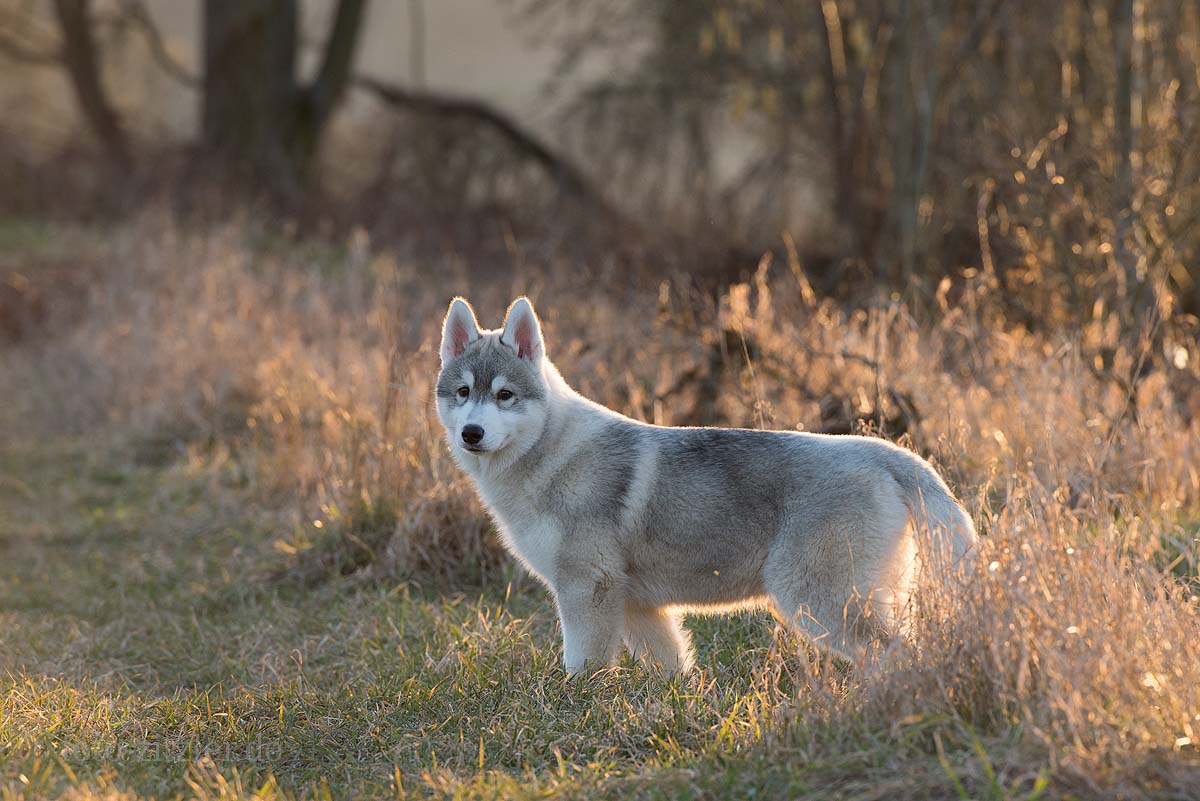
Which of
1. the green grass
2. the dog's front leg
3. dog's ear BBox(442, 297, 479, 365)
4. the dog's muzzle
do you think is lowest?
the green grass

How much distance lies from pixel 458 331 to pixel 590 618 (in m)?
1.49

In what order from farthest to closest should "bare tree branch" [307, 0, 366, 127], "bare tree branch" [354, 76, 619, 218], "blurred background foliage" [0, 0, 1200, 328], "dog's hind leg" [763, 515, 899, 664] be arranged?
1. "bare tree branch" [307, 0, 366, 127]
2. "bare tree branch" [354, 76, 619, 218]
3. "blurred background foliage" [0, 0, 1200, 328]
4. "dog's hind leg" [763, 515, 899, 664]

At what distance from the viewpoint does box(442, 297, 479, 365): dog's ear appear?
584cm

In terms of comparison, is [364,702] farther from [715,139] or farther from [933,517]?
[715,139]

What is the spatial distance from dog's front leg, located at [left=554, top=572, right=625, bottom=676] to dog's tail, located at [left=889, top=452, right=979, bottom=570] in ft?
4.03

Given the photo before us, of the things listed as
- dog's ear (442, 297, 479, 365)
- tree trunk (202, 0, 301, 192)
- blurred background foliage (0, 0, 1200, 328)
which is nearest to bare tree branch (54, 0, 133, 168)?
blurred background foliage (0, 0, 1200, 328)

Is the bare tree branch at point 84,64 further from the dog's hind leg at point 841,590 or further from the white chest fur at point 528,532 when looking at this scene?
the dog's hind leg at point 841,590

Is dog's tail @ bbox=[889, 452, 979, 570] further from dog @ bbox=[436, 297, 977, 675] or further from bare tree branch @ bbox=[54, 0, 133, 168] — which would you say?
bare tree branch @ bbox=[54, 0, 133, 168]

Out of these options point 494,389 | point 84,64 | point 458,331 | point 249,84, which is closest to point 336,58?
point 249,84

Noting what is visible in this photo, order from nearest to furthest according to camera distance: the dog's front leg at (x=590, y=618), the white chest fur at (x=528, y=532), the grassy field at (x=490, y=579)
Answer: the grassy field at (x=490, y=579), the dog's front leg at (x=590, y=618), the white chest fur at (x=528, y=532)

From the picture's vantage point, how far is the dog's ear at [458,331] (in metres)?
5.84

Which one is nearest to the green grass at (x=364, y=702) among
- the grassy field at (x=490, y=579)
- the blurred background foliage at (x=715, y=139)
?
the grassy field at (x=490, y=579)

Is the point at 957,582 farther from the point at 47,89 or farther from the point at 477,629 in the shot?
the point at 47,89

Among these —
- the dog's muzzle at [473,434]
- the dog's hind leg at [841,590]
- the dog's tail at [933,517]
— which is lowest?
the dog's hind leg at [841,590]
